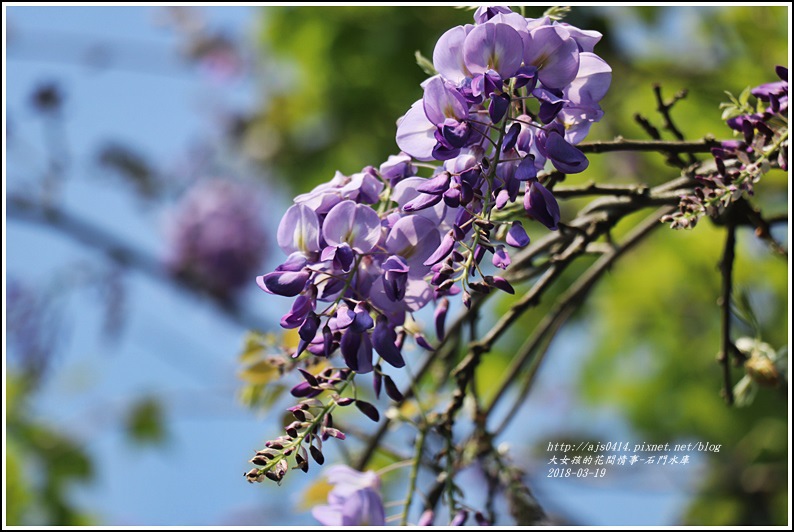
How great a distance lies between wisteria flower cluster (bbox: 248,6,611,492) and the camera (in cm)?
66

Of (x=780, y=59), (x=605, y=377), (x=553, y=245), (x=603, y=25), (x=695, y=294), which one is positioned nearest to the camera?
(x=553, y=245)

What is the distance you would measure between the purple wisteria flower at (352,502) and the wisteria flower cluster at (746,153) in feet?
1.46

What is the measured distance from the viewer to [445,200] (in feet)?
2.15

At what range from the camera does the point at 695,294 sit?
2795 mm

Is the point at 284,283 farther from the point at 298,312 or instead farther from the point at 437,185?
the point at 437,185

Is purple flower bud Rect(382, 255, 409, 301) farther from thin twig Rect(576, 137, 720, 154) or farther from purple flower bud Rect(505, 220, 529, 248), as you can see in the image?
thin twig Rect(576, 137, 720, 154)

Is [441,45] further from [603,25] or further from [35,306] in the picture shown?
[35,306]

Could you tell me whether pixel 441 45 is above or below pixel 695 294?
below

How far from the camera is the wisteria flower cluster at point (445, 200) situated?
2.16 feet

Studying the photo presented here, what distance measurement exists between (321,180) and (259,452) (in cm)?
255

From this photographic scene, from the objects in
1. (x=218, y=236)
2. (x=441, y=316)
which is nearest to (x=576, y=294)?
(x=441, y=316)

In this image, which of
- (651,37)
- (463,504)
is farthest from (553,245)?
(651,37)

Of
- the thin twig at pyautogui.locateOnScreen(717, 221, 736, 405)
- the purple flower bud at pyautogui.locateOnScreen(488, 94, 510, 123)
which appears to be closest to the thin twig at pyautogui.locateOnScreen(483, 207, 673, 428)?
the thin twig at pyautogui.locateOnScreen(717, 221, 736, 405)

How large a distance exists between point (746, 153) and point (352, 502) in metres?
0.54
